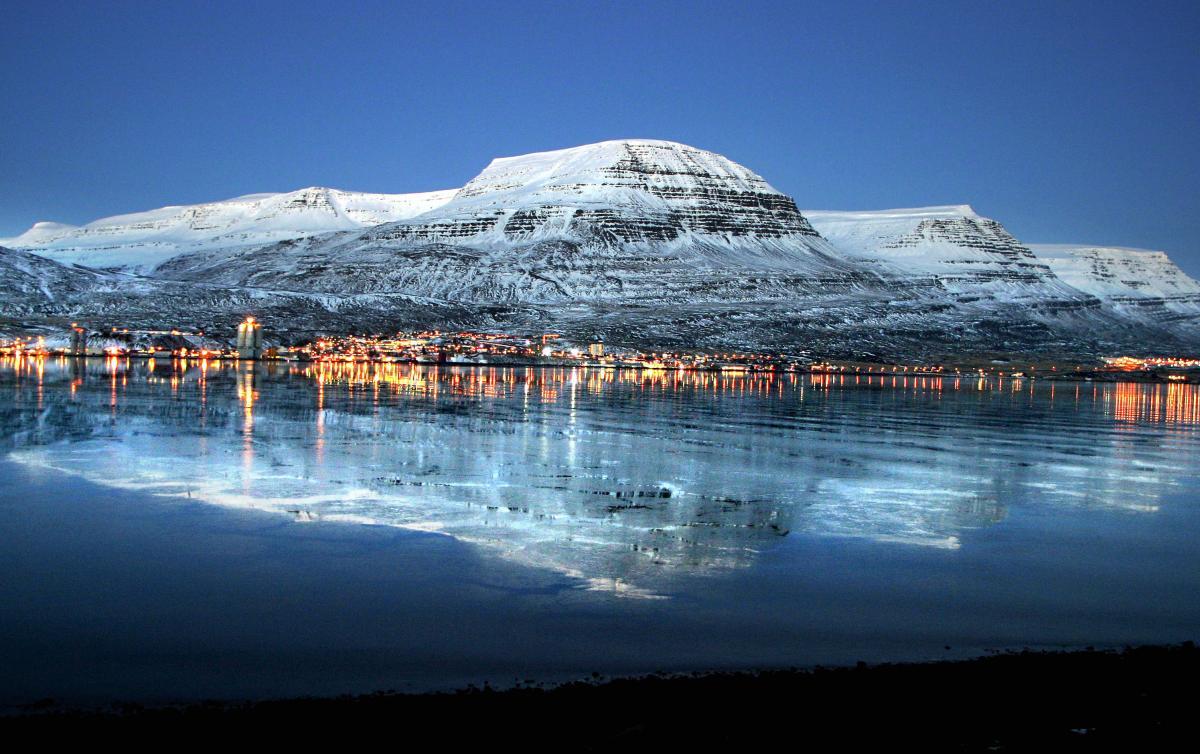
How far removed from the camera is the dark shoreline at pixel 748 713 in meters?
11.1

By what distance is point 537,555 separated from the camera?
2008cm

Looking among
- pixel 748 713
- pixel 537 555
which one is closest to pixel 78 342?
pixel 537 555

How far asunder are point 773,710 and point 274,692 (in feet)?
17.8

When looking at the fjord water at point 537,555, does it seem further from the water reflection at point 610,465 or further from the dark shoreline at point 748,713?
the dark shoreline at point 748,713

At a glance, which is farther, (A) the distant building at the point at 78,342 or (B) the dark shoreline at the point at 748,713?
(A) the distant building at the point at 78,342

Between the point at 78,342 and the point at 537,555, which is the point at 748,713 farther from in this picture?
the point at 78,342

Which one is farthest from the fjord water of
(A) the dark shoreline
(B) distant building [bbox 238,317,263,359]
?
(B) distant building [bbox 238,317,263,359]

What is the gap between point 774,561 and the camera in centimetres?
2031

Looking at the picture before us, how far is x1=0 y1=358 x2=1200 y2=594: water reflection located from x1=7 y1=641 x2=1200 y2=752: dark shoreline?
5.15m

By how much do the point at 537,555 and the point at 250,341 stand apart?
7155 inches

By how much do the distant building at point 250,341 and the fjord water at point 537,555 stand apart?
15054cm

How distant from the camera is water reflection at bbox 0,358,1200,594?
23.4 meters

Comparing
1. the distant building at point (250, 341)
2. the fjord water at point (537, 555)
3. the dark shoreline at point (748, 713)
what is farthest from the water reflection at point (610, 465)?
the distant building at point (250, 341)

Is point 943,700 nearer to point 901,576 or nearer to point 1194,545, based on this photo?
point 901,576
